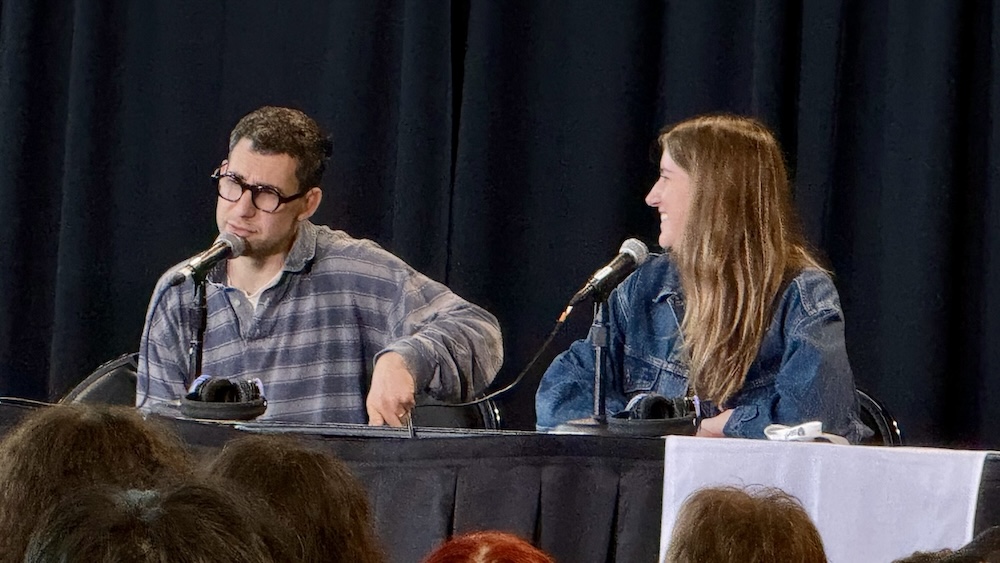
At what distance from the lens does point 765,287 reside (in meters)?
2.61

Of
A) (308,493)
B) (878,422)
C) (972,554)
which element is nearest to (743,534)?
(972,554)

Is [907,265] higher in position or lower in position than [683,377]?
higher

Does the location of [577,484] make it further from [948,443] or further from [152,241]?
[152,241]

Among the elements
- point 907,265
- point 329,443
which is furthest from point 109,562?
point 907,265

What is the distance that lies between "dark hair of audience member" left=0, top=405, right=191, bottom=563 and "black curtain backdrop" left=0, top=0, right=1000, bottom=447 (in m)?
2.21

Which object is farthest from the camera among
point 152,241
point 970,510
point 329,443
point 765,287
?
point 152,241

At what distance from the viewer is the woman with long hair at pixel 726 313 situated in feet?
8.23

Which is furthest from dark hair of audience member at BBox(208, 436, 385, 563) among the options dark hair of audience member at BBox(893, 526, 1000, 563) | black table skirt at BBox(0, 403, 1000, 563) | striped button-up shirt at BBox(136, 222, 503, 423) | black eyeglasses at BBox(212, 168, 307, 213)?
black eyeglasses at BBox(212, 168, 307, 213)

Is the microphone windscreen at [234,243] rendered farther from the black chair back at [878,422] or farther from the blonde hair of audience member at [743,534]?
the blonde hair of audience member at [743,534]

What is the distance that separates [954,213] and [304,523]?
2.44 m

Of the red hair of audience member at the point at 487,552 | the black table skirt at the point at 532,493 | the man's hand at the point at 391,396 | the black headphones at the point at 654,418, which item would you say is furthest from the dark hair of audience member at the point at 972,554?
the man's hand at the point at 391,396

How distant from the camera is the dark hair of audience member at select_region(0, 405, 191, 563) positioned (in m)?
1.03

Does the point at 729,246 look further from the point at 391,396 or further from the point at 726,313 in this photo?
the point at 391,396

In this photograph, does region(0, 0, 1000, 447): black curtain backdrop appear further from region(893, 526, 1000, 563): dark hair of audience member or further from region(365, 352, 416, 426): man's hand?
region(893, 526, 1000, 563): dark hair of audience member
